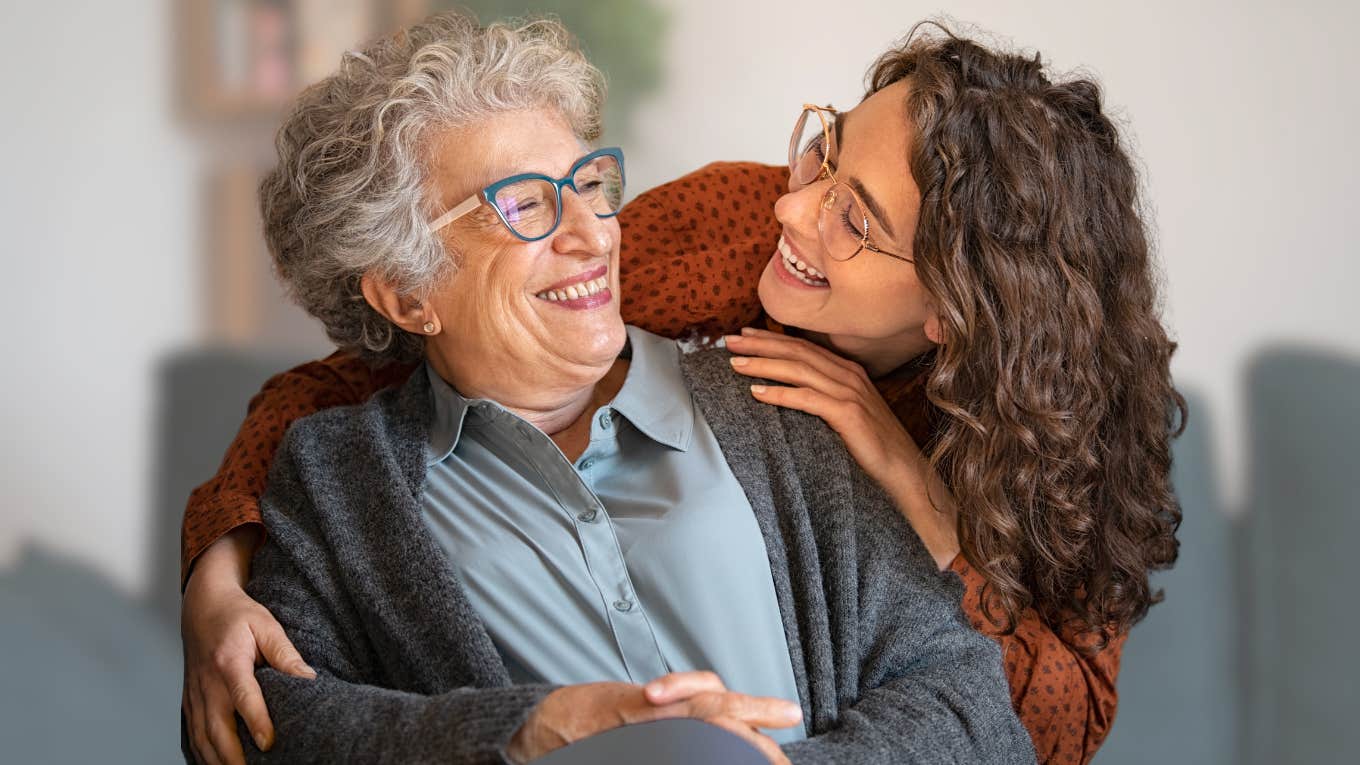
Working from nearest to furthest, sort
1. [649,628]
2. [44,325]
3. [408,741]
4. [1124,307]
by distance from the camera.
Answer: [408,741] < [649,628] < [1124,307] < [44,325]

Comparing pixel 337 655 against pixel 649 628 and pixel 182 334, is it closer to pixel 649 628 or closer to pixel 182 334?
pixel 649 628

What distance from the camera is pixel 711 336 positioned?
225 cm

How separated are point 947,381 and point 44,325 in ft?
6.84

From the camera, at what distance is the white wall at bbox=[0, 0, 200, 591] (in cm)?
288

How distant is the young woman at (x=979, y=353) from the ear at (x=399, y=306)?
A: 322 mm

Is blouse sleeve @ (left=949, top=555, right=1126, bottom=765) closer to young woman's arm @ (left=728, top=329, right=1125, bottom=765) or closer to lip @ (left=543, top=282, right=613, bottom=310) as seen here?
young woman's arm @ (left=728, top=329, right=1125, bottom=765)

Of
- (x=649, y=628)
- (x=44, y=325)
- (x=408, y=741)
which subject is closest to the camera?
(x=408, y=741)

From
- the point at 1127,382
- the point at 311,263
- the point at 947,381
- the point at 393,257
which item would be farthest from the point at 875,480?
the point at 311,263

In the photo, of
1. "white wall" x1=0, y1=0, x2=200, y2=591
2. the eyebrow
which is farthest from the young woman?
"white wall" x1=0, y1=0, x2=200, y2=591

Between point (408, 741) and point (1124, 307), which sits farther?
point (1124, 307)

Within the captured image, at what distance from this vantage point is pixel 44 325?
291 cm

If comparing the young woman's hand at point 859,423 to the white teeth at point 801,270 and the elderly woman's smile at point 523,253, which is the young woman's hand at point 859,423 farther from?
the elderly woman's smile at point 523,253

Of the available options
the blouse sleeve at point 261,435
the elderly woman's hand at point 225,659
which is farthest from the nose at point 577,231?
the elderly woman's hand at point 225,659

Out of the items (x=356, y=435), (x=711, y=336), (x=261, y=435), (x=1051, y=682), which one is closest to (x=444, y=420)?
(x=356, y=435)
